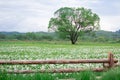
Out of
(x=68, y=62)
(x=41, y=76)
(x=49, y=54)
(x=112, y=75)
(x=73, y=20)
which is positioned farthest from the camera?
(x=73, y=20)

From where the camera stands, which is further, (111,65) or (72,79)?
(111,65)

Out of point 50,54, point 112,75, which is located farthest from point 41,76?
point 50,54

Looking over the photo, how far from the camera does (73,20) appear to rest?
369 ft

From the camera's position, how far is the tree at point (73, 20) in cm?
10694

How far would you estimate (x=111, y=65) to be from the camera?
15578 mm

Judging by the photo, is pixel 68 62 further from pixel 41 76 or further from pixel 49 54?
pixel 49 54

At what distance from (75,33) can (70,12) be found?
33.2ft

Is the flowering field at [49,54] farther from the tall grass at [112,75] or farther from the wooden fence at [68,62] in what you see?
the tall grass at [112,75]

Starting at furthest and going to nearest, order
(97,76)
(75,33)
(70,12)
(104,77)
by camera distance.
A: 1. (70,12)
2. (75,33)
3. (97,76)
4. (104,77)

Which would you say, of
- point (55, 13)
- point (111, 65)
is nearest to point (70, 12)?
point (55, 13)

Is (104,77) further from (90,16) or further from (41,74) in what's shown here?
(90,16)

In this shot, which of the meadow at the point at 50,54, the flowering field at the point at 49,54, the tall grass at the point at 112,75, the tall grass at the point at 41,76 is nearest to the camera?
the tall grass at the point at 112,75

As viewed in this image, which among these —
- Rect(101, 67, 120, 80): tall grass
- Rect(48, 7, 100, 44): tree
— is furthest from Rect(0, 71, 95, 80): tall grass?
Rect(48, 7, 100, 44): tree

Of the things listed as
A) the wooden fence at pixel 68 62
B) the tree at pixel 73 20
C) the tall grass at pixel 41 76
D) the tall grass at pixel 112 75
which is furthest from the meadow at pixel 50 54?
the tree at pixel 73 20
